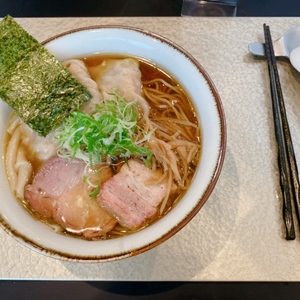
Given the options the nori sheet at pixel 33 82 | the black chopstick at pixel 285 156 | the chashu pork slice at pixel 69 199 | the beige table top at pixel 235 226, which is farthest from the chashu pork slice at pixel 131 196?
the black chopstick at pixel 285 156

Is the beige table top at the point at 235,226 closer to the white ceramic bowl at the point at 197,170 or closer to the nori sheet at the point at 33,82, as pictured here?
the white ceramic bowl at the point at 197,170

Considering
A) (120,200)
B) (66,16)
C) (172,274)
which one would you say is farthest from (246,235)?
(66,16)

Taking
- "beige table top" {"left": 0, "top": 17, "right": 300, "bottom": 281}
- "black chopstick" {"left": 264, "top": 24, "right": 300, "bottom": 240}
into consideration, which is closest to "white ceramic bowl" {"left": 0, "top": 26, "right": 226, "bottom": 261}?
"beige table top" {"left": 0, "top": 17, "right": 300, "bottom": 281}

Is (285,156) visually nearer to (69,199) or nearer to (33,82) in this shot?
(69,199)

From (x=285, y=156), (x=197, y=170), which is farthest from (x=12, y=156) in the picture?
(x=285, y=156)

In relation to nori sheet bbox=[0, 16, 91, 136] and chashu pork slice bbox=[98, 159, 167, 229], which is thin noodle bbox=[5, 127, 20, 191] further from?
chashu pork slice bbox=[98, 159, 167, 229]
